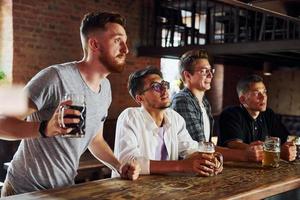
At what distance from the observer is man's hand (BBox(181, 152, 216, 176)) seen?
6.01 ft

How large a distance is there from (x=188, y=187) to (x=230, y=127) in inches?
41.3

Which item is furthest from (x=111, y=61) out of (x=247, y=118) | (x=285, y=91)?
(x=285, y=91)

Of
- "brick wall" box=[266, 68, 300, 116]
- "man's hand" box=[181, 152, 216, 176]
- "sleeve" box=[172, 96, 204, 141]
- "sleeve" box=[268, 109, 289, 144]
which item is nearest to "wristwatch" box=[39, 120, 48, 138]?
"man's hand" box=[181, 152, 216, 176]

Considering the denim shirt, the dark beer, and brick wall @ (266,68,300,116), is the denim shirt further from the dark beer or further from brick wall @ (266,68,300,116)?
brick wall @ (266,68,300,116)

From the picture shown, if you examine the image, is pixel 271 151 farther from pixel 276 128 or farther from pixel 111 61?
pixel 111 61

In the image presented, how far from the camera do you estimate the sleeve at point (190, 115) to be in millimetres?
2455

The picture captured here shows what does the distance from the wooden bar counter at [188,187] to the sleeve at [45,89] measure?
38cm

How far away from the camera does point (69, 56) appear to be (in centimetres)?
624

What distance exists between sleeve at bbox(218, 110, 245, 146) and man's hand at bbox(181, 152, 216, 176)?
0.75 metres

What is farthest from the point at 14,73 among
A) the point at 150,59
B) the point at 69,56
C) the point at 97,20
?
the point at 97,20

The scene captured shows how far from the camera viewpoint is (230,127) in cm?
262

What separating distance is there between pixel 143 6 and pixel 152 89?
5543 millimetres

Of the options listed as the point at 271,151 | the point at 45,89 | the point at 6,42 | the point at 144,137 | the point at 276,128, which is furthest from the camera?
the point at 6,42

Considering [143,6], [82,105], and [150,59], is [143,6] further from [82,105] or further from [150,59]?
[82,105]
